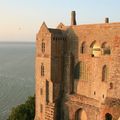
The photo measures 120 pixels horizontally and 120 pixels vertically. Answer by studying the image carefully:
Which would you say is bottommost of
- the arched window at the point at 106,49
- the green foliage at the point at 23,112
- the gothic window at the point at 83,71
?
the green foliage at the point at 23,112

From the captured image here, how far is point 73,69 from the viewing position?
36.7 metres

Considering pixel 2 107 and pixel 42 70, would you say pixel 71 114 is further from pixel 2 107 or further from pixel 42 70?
pixel 2 107

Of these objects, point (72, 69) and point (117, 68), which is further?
point (72, 69)

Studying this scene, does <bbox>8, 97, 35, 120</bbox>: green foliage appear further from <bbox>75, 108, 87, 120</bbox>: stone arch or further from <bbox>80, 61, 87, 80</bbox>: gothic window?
<bbox>80, 61, 87, 80</bbox>: gothic window

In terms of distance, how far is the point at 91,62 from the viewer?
34281 millimetres

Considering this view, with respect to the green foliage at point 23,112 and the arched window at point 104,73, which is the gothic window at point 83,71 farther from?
the green foliage at point 23,112

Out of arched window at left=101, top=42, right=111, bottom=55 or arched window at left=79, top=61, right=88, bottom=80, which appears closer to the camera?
arched window at left=101, top=42, right=111, bottom=55

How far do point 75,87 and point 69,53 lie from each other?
4.41 meters

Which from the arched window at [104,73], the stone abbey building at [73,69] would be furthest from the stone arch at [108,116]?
the arched window at [104,73]

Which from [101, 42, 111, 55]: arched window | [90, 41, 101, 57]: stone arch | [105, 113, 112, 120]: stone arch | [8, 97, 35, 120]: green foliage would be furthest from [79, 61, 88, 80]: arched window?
[8, 97, 35, 120]: green foliage

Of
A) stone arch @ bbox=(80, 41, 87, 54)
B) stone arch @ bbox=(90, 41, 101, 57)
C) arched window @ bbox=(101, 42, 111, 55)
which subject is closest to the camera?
arched window @ bbox=(101, 42, 111, 55)

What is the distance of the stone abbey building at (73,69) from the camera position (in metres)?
32.6

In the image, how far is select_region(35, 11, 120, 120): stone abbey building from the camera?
32.6 m

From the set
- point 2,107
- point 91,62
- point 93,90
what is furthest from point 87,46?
point 2,107
